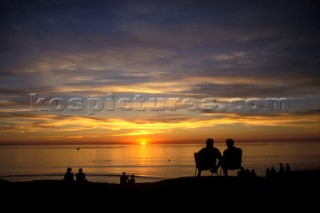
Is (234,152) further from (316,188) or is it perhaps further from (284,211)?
(284,211)

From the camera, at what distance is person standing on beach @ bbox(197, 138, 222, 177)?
13391 millimetres

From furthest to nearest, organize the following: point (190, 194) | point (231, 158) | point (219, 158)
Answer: point (219, 158)
point (231, 158)
point (190, 194)

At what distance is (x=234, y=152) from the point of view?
13.0m

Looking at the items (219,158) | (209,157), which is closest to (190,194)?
(209,157)

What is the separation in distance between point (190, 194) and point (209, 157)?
3.04 meters

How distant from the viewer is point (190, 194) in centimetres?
1070

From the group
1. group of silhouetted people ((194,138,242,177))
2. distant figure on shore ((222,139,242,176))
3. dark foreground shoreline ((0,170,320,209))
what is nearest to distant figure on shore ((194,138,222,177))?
group of silhouetted people ((194,138,242,177))

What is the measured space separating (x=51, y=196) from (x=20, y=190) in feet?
5.88

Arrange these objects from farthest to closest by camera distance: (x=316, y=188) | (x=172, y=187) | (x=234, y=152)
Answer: (x=234, y=152)
(x=172, y=187)
(x=316, y=188)

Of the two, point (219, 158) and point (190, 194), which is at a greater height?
point (219, 158)

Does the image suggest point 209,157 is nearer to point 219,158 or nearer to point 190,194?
point 219,158

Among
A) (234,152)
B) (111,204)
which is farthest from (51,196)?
(234,152)

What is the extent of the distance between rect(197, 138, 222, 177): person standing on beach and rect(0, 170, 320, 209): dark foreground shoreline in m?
0.78

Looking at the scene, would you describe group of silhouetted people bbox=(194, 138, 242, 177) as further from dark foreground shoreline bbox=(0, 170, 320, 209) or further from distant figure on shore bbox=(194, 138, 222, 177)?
dark foreground shoreline bbox=(0, 170, 320, 209)
